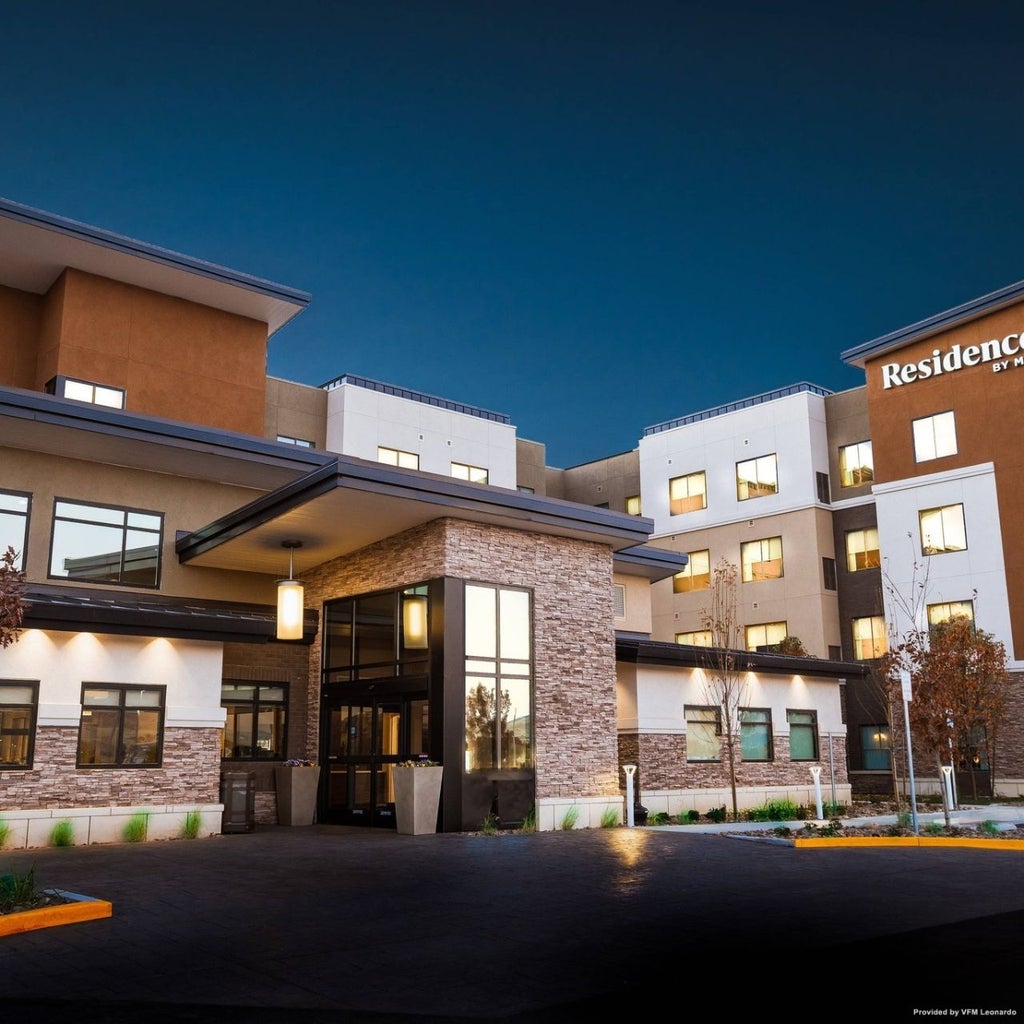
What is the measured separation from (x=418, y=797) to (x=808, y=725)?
1293 centimetres

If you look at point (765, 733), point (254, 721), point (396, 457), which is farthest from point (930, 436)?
point (254, 721)

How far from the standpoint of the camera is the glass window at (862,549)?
38.9 meters

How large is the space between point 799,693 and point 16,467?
1868cm

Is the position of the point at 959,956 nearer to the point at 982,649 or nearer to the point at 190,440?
the point at 190,440

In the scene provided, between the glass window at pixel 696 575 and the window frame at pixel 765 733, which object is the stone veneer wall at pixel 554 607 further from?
the glass window at pixel 696 575

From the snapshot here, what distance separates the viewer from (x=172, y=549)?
21.5 meters

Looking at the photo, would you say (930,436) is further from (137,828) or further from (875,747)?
(137,828)

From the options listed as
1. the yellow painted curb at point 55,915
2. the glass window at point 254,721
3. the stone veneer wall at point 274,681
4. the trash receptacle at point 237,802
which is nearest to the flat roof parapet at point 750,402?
the stone veneer wall at point 274,681

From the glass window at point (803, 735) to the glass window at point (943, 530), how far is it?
1069 centimetres

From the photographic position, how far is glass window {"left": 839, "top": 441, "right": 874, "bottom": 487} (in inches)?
1566

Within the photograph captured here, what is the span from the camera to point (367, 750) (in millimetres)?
20391

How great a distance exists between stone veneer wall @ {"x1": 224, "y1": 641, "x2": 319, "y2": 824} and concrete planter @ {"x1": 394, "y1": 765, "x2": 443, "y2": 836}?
13.4 feet

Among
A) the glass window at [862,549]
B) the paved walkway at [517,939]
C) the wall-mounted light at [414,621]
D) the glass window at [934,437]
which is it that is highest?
the glass window at [934,437]

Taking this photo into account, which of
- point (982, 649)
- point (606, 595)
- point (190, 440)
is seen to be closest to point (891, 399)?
point (982, 649)
